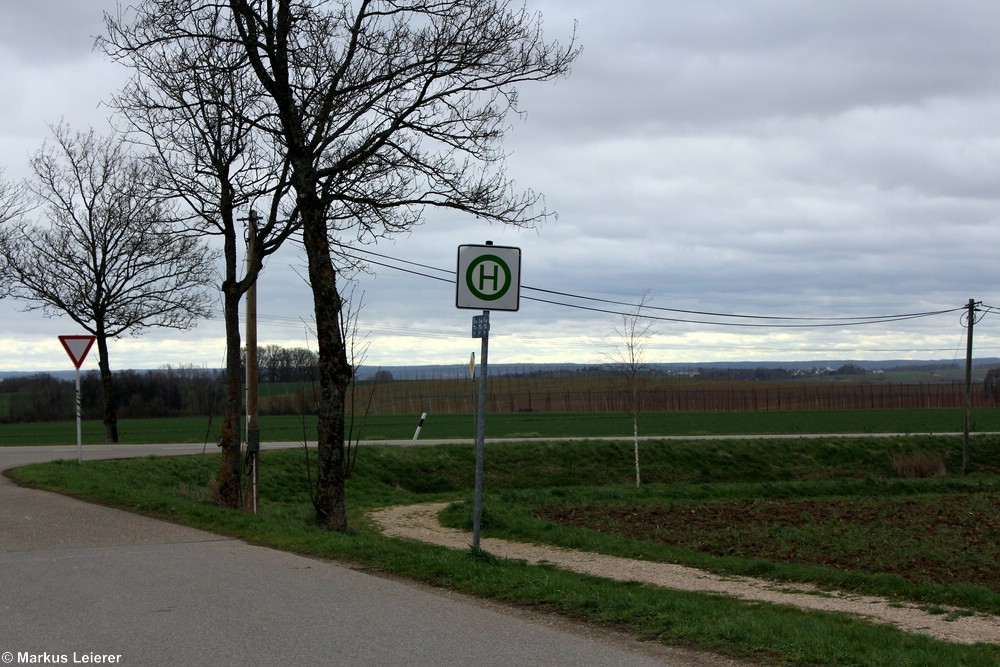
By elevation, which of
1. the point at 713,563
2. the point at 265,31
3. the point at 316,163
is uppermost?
the point at 265,31

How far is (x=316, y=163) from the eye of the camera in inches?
580

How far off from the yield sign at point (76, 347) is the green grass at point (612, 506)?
2.43 m

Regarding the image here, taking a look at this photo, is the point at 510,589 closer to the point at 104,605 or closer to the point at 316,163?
the point at 104,605

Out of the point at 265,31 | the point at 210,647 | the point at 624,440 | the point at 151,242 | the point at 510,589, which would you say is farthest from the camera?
the point at 624,440

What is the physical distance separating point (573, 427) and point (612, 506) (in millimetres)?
31924

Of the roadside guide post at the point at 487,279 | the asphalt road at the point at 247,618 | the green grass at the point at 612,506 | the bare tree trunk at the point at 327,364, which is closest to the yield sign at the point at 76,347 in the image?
the green grass at the point at 612,506

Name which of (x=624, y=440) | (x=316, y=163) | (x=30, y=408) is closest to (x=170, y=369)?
(x=30, y=408)

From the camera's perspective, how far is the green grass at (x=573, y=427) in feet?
151

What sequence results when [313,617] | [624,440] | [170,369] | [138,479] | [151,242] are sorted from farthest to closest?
[170,369] → [624,440] → [151,242] → [138,479] → [313,617]

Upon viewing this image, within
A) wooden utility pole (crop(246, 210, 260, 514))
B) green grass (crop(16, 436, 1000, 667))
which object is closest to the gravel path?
green grass (crop(16, 436, 1000, 667))

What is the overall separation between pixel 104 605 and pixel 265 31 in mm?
8540

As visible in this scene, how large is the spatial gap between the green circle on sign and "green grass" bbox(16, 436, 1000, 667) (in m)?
2.88

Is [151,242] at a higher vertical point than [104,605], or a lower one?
higher

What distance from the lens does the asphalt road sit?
22.6ft
